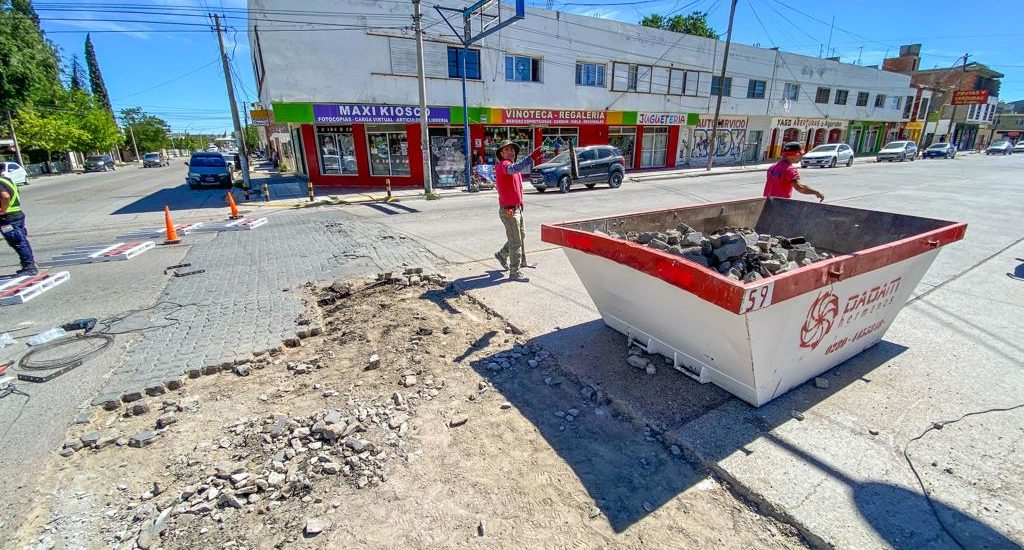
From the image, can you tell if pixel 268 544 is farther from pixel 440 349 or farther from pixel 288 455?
pixel 440 349

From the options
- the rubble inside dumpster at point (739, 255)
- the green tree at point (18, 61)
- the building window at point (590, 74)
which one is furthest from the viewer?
the green tree at point (18, 61)

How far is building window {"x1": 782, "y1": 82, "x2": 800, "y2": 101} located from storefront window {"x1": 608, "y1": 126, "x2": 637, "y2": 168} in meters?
14.6

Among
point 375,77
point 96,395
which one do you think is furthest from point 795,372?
point 375,77

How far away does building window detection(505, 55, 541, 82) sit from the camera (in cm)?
2117

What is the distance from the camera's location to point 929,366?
3867 millimetres

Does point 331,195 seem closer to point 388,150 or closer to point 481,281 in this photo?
point 388,150

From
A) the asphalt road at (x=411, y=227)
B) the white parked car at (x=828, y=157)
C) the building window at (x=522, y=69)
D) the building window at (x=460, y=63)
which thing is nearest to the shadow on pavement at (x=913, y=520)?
the asphalt road at (x=411, y=227)

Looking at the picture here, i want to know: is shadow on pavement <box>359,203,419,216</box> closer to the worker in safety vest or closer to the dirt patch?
the worker in safety vest

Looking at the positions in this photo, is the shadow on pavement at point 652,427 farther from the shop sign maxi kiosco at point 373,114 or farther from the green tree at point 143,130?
the green tree at point 143,130

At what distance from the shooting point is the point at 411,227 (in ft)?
35.4

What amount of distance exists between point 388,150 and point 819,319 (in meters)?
19.7

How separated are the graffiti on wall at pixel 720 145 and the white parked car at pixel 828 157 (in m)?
4.76

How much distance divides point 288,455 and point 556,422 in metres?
1.77

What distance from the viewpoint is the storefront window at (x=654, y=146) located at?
28125mm
